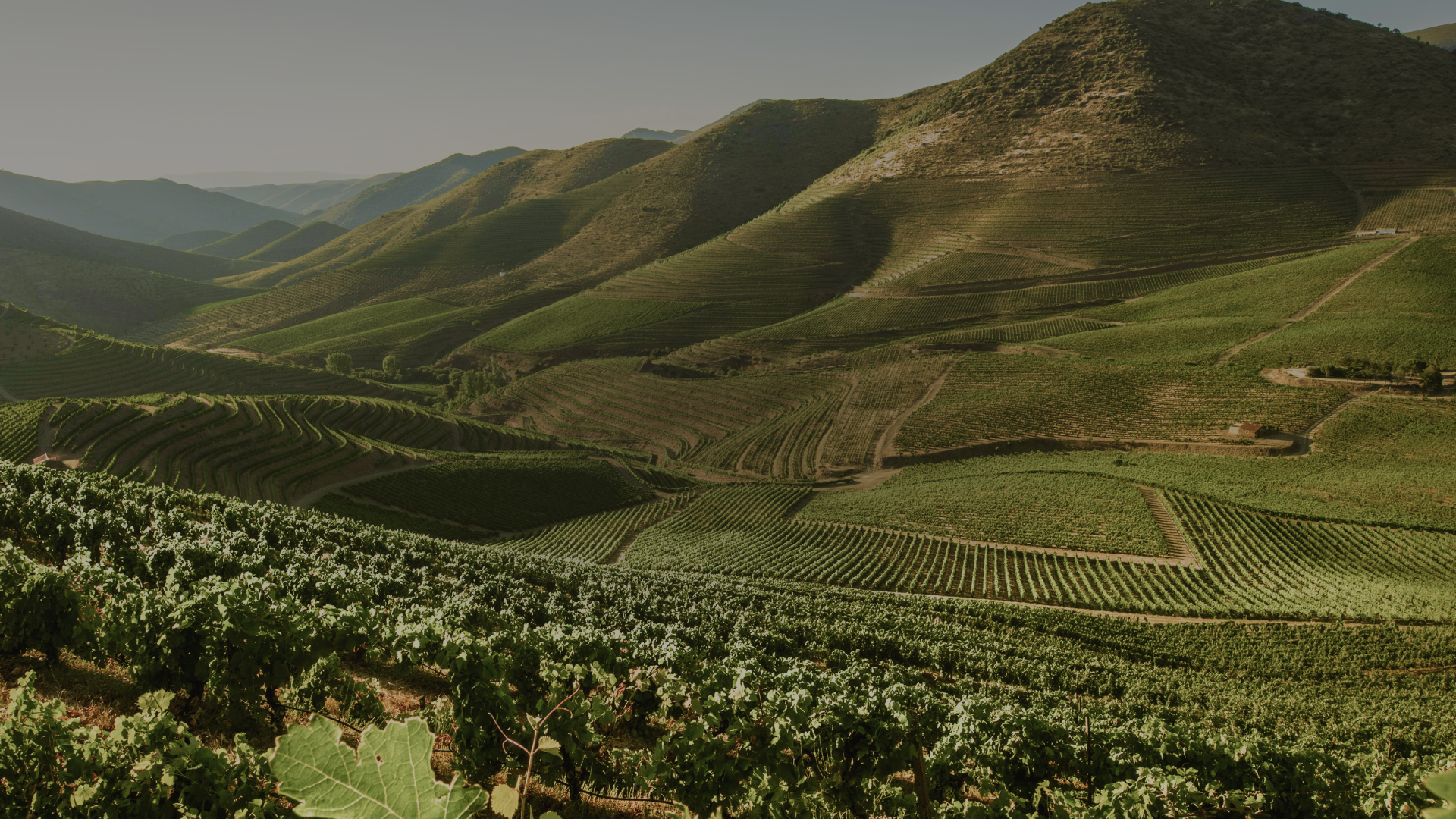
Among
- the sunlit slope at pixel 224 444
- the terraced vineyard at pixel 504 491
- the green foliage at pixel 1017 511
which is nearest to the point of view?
the sunlit slope at pixel 224 444

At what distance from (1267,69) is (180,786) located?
771 feet

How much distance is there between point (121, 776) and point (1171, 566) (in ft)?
166

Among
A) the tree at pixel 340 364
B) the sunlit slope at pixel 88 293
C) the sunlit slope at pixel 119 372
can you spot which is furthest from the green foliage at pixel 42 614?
the sunlit slope at pixel 88 293

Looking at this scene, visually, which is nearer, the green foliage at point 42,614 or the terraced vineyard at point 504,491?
the green foliage at point 42,614

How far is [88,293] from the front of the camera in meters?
182

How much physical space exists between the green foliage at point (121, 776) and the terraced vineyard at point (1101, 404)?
74.6 metres

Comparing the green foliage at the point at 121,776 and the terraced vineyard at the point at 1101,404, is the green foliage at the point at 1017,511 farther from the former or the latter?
the green foliage at the point at 121,776

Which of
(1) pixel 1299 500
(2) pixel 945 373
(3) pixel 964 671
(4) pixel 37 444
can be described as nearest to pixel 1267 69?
(2) pixel 945 373

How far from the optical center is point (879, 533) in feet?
171

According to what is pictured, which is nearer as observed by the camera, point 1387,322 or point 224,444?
point 224,444

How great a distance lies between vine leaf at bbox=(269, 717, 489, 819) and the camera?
9.11ft

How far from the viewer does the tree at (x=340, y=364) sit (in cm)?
13071

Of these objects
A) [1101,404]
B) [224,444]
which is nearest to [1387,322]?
[1101,404]

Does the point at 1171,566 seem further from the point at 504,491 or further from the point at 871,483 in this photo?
the point at 504,491
